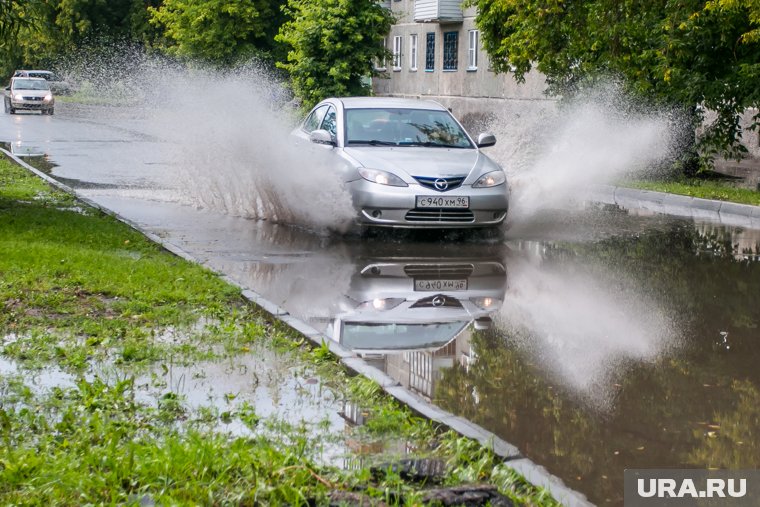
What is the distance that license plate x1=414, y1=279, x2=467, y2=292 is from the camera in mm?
10512

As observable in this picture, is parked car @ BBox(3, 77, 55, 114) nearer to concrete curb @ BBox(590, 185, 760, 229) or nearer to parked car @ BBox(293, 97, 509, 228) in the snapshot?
concrete curb @ BBox(590, 185, 760, 229)

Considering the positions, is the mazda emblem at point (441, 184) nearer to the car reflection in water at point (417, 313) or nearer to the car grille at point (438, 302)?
the car reflection in water at point (417, 313)

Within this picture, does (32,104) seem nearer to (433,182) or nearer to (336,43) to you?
(336,43)

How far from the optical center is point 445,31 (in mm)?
52625

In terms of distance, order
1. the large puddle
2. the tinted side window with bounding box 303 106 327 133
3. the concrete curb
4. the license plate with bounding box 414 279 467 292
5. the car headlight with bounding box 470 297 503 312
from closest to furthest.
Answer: the large puddle < the car headlight with bounding box 470 297 503 312 < the license plate with bounding box 414 279 467 292 < the tinted side window with bounding box 303 106 327 133 < the concrete curb

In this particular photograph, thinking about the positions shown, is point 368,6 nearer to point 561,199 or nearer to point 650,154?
point 650,154

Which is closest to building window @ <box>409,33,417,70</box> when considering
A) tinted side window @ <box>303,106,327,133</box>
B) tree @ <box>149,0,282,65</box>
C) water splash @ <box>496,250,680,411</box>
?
tree @ <box>149,0,282,65</box>

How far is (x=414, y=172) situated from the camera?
13406 millimetres

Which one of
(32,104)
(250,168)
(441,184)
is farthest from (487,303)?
(32,104)

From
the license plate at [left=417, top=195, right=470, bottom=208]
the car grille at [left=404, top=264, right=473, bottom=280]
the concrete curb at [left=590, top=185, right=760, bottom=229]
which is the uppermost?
the license plate at [left=417, top=195, right=470, bottom=208]

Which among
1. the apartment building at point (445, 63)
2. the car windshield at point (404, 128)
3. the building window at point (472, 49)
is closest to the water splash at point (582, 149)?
the car windshield at point (404, 128)

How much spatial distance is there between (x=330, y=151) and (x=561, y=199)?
157 inches

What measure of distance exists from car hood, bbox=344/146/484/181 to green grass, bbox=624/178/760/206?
18.0 feet

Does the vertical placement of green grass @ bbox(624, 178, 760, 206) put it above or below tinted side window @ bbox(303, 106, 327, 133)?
below
